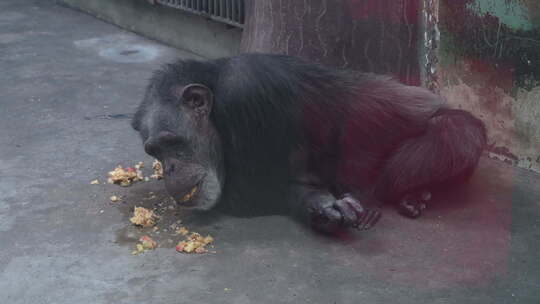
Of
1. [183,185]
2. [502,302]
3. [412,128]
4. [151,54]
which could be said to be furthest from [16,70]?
[502,302]

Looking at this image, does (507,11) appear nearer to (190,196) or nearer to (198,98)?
(198,98)

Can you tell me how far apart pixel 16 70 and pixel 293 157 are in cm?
396

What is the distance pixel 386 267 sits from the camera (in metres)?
3.48

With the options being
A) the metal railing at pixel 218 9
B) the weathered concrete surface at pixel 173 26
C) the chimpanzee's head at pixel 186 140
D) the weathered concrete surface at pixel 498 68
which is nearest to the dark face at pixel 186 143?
the chimpanzee's head at pixel 186 140

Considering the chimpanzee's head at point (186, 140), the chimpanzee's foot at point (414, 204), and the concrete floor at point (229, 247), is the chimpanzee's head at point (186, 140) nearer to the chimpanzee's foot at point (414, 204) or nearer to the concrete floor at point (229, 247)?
the concrete floor at point (229, 247)

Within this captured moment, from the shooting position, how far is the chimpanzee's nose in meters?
3.82

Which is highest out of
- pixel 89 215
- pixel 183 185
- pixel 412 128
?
pixel 412 128

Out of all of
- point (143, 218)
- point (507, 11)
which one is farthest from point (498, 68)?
point (143, 218)

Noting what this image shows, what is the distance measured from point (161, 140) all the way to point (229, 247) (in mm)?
630

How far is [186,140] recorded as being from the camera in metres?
3.87

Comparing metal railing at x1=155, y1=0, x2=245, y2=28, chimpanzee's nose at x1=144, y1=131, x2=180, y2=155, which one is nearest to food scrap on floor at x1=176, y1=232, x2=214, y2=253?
chimpanzee's nose at x1=144, y1=131, x2=180, y2=155

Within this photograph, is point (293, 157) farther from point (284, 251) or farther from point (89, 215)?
point (89, 215)

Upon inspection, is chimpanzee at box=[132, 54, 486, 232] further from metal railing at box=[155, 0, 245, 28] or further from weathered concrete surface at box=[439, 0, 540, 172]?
metal railing at box=[155, 0, 245, 28]

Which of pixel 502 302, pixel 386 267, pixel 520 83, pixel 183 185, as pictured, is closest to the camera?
pixel 502 302
